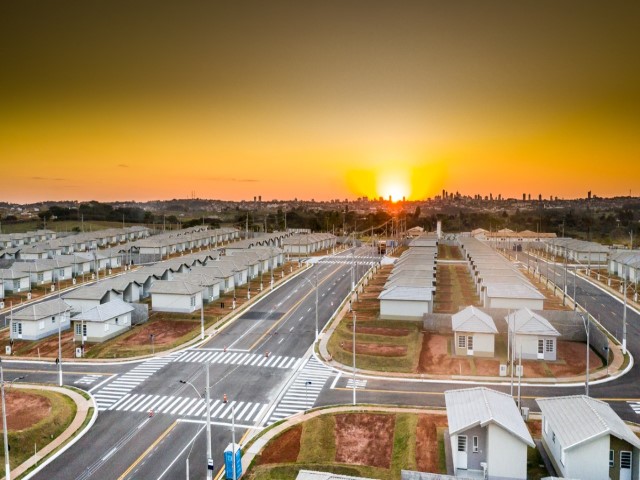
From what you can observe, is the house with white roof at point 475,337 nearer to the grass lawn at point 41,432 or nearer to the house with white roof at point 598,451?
the house with white roof at point 598,451

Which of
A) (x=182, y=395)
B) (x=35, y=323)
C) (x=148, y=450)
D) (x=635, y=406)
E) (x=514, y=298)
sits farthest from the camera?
(x=514, y=298)

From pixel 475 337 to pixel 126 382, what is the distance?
34.9 meters

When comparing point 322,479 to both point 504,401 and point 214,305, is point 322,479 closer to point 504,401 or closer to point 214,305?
point 504,401

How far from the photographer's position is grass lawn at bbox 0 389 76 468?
3453cm

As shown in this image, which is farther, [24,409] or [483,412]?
[24,409]

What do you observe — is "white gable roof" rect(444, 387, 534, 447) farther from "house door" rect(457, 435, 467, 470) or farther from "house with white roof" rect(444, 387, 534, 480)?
"house door" rect(457, 435, 467, 470)

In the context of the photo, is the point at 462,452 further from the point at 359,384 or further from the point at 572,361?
the point at 572,361

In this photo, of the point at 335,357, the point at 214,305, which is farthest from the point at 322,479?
the point at 214,305

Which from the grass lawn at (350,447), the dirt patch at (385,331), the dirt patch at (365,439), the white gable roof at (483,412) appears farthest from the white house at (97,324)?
the white gable roof at (483,412)

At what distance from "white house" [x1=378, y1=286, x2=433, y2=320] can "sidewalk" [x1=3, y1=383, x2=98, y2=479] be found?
38.1m

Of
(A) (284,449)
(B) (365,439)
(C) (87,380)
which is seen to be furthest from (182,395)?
(B) (365,439)

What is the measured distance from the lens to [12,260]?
11344 cm

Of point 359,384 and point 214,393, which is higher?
point 359,384

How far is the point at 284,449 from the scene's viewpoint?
113ft
